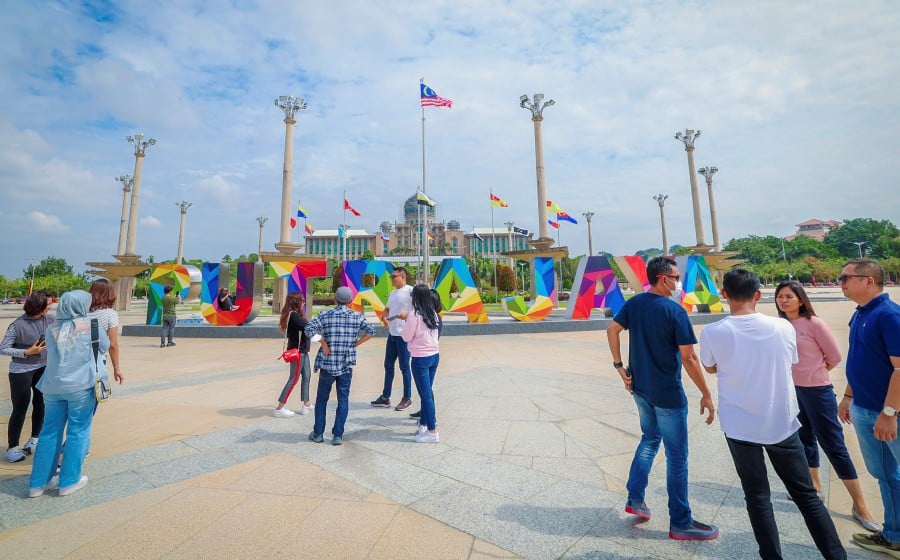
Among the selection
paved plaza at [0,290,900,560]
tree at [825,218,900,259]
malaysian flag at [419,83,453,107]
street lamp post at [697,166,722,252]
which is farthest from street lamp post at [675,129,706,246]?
tree at [825,218,900,259]

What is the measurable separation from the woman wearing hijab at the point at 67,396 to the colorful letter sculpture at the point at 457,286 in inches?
477

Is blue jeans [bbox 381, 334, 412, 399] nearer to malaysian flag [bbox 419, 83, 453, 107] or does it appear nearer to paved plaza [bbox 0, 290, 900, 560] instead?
paved plaza [bbox 0, 290, 900, 560]

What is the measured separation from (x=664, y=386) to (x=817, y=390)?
1316mm

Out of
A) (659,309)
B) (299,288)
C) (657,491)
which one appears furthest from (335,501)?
(299,288)

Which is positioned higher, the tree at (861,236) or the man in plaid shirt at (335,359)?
the tree at (861,236)

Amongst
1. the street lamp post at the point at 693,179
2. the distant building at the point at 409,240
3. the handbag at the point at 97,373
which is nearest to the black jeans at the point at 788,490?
the handbag at the point at 97,373

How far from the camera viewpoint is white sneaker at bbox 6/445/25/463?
4.00 m

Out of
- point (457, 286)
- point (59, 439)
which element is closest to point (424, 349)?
point (59, 439)

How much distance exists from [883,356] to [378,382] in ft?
22.3

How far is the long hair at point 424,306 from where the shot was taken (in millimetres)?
4699

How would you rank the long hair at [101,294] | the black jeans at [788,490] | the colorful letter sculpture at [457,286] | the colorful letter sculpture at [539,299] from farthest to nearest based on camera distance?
the colorful letter sculpture at [539,299] < the colorful letter sculpture at [457,286] < the long hair at [101,294] < the black jeans at [788,490]

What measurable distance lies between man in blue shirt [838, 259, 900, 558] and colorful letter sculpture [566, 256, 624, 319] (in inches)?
558

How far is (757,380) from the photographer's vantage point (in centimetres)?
229

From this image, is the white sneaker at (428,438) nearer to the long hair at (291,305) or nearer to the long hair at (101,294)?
the long hair at (291,305)
